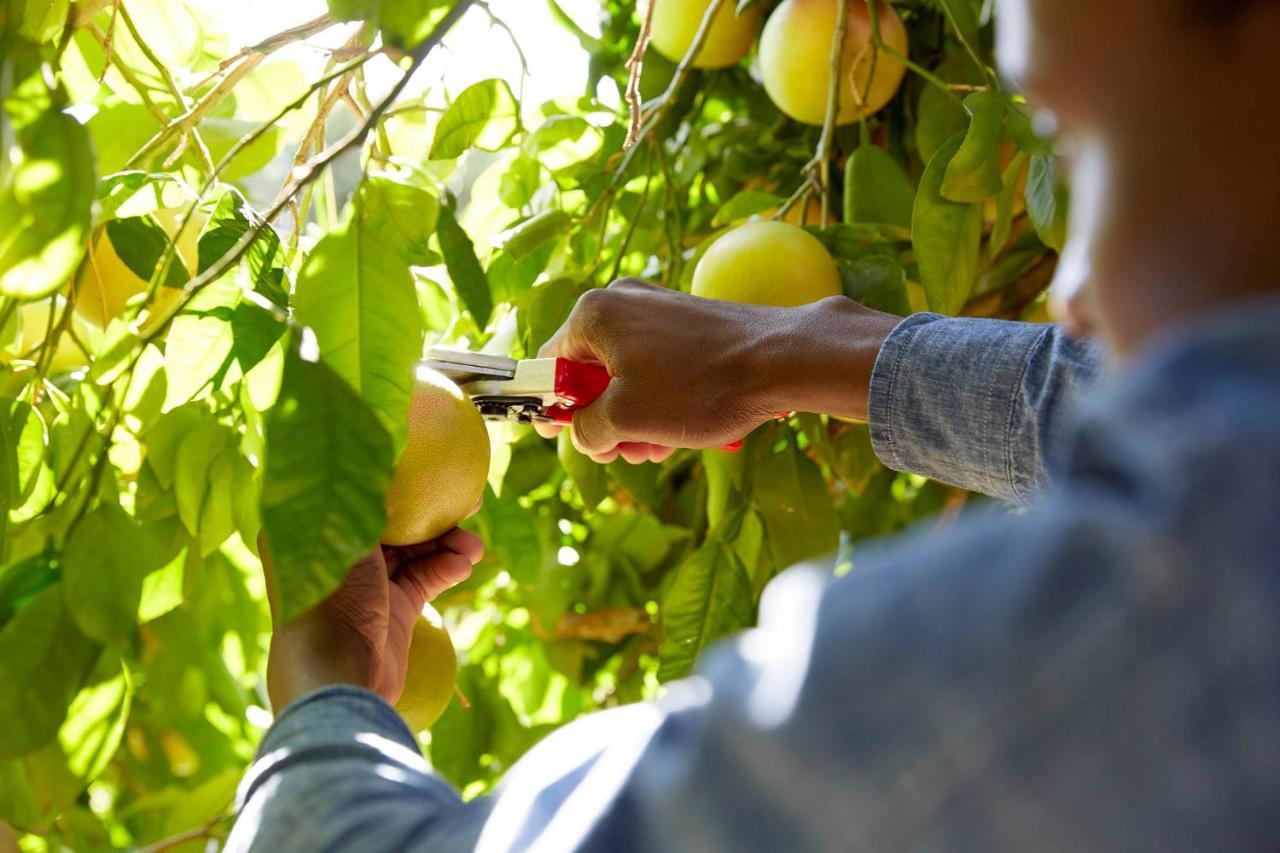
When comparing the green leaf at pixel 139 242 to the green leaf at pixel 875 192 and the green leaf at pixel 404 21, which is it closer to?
the green leaf at pixel 404 21

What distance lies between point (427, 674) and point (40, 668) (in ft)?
0.81

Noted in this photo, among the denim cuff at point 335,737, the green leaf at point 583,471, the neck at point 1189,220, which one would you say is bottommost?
the green leaf at point 583,471

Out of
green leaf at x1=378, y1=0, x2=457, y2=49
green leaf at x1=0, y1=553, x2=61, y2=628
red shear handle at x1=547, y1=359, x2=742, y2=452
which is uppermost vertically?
green leaf at x1=378, y1=0, x2=457, y2=49

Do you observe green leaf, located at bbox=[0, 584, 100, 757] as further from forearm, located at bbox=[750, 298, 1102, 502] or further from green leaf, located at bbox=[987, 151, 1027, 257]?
green leaf, located at bbox=[987, 151, 1027, 257]

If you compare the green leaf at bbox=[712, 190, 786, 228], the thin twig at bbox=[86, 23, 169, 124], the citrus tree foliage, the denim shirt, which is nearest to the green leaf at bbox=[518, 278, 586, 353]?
the citrus tree foliage

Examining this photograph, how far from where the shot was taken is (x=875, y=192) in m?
0.74

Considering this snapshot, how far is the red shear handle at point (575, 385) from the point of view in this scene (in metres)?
0.66

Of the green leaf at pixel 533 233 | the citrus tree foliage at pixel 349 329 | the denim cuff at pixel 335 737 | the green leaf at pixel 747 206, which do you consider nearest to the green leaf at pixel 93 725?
the citrus tree foliage at pixel 349 329

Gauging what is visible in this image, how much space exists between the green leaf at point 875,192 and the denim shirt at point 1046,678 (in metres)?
0.49

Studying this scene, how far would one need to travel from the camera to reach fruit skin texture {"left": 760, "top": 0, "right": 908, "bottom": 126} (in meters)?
0.77

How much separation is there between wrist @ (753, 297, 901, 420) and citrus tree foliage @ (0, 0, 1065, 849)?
4 centimetres

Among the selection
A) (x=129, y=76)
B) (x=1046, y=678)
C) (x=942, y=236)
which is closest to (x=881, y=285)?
(x=942, y=236)

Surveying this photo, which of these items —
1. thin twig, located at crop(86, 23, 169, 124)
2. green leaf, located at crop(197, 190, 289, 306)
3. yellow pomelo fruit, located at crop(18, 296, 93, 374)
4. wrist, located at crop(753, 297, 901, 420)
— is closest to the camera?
green leaf, located at crop(197, 190, 289, 306)

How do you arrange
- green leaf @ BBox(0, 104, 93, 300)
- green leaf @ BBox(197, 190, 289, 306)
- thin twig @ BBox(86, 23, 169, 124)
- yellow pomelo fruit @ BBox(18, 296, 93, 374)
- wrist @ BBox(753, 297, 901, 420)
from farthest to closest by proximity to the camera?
1. yellow pomelo fruit @ BBox(18, 296, 93, 374)
2. wrist @ BBox(753, 297, 901, 420)
3. thin twig @ BBox(86, 23, 169, 124)
4. green leaf @ BBox(197, 190, 289, 306)
5. green leaf @ BBox(0, 104, 93, 300)
